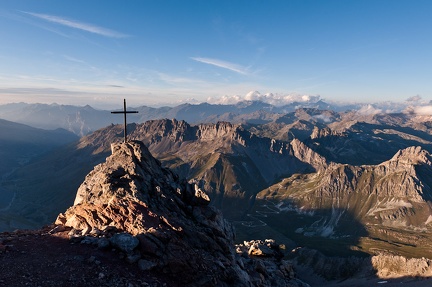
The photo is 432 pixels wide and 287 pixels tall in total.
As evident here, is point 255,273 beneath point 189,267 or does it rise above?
beneath

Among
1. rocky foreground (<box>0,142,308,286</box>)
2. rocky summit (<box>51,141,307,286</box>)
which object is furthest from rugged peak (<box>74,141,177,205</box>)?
rocky foreground (<box>0,142,308,286</box>)

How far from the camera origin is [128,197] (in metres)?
39.8

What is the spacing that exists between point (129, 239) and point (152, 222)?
4649 mm

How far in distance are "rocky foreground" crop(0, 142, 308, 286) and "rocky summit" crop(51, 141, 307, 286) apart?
Result: 0.34 feet

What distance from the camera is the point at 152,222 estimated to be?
36188 millimetres

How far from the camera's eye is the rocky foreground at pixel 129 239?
90.5 feet

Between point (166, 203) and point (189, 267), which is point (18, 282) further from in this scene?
point (166, 203)

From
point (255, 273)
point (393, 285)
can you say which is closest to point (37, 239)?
point (255, 273)

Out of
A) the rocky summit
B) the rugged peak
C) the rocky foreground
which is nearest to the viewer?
the rocky foreground

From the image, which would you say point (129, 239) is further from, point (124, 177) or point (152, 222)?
point (124, 177)

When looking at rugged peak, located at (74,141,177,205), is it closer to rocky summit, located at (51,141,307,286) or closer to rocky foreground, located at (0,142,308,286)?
rocky summit, located at (51,141,307,286)

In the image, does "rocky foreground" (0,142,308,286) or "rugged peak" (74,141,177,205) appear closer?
"rocky foreground" (0,142,308,286)

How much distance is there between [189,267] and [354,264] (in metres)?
173

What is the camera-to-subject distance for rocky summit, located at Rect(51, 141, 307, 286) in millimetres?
→ 31938
